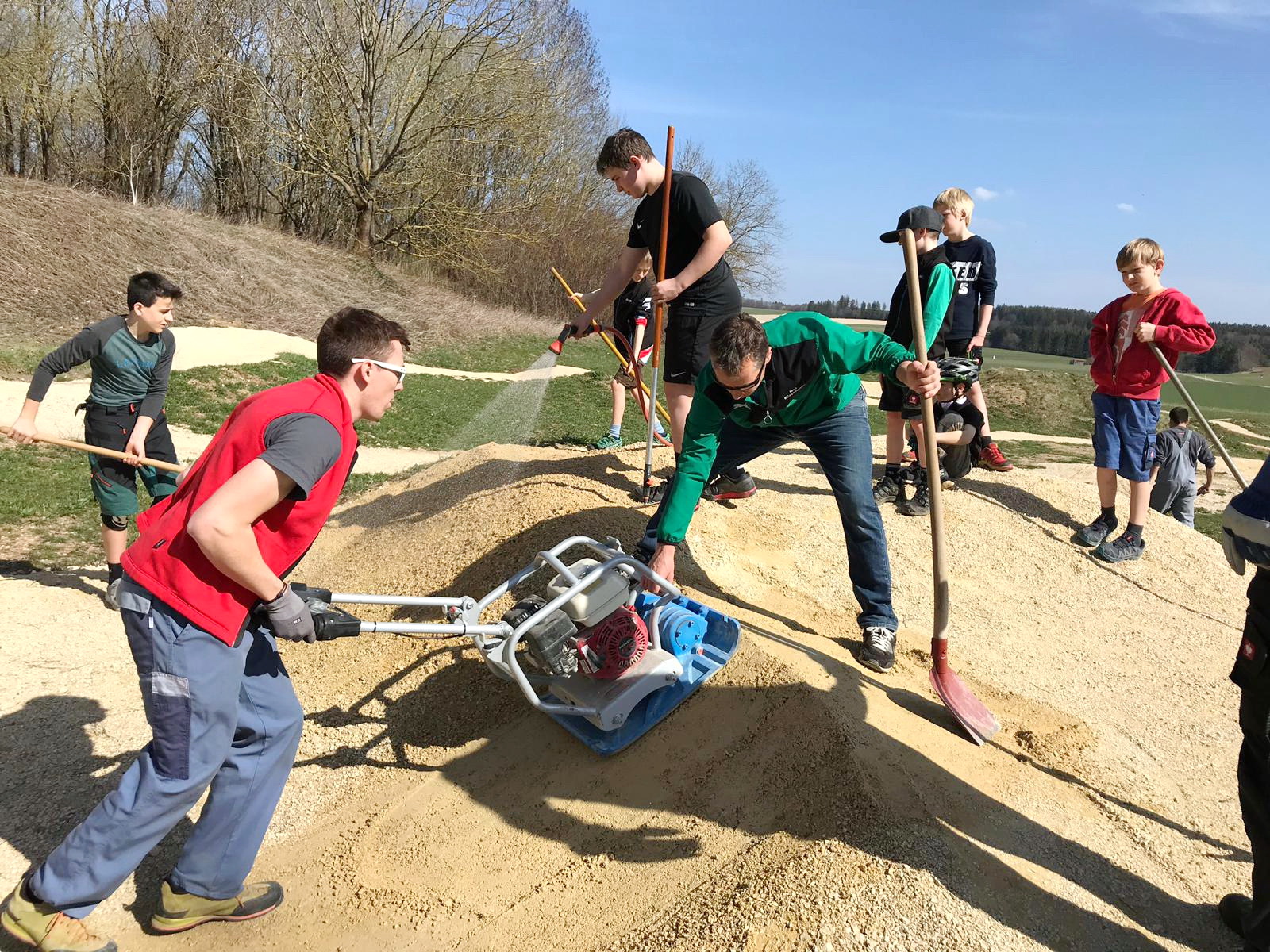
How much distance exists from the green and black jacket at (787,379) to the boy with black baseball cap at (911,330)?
1556mm

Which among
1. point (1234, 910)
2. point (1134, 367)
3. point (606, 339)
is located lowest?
point (1234, 910)

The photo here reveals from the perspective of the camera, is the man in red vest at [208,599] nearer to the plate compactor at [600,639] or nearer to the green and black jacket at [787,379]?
the plate compactor at [600,639]

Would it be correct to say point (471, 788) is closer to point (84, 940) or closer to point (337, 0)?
point (84, 940)

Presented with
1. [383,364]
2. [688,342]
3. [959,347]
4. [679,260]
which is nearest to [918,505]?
[959,347]

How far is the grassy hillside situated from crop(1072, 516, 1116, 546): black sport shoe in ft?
40.0

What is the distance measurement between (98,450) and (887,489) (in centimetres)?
500

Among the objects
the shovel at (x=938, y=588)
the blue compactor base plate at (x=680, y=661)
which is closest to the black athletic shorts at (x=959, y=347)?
the shovel at (x=938, y=588)

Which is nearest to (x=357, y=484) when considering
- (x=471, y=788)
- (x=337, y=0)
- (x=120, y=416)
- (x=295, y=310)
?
(x=120, y=416)

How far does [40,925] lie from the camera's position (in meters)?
2.52

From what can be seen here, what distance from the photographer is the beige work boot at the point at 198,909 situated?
2.83 m

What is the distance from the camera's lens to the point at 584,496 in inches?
204

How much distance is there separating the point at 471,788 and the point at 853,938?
1599 mm

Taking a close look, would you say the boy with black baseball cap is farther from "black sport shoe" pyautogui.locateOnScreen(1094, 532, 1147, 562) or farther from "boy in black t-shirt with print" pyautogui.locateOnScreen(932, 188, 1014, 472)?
"black sport shoe" pyautogui.locateOnScreen(1094, 532, 1147, 562)

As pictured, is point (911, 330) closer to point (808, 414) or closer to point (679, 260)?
point (679, 260)
